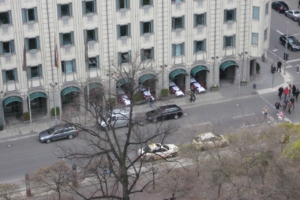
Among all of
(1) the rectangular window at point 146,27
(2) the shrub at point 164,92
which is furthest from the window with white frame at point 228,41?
(1) the rectangular window at point 146,27

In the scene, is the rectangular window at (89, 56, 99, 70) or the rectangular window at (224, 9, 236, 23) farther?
the rectangular window at (224, 9, 236, 23)

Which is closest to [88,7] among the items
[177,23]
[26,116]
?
[177,23]

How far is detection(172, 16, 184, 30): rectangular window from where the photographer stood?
105875mm

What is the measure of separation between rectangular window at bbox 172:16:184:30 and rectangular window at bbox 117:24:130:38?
5.91 metres

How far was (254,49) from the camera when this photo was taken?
365 ft

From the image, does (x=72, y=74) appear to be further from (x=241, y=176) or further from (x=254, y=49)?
(x=241, y=176)

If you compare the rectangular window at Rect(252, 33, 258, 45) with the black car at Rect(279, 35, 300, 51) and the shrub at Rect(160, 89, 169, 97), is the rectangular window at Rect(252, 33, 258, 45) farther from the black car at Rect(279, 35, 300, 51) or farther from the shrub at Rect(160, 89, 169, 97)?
the black car at Rect(279, 35, 300, 51)

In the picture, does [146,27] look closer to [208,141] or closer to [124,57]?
[124,57]

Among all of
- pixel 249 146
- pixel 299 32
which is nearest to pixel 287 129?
pixel 249 146

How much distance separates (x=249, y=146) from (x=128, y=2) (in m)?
28.9

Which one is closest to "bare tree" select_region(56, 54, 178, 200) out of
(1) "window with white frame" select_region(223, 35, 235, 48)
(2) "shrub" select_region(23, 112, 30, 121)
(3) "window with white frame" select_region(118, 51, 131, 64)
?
(3) "window with white frame" select_region(118, 51, 131, 64)

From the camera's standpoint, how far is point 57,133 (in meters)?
99.2

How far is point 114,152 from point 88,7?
32205 millimetres

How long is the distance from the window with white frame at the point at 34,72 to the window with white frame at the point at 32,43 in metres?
2.52
